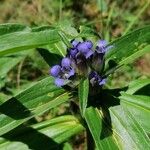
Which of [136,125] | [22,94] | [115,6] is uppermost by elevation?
[115,6]

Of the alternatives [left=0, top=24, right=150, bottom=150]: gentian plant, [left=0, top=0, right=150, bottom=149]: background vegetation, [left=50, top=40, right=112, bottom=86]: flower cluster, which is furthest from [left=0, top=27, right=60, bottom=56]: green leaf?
[left=0, top=0, right=150, bottom=149]: background vegetation

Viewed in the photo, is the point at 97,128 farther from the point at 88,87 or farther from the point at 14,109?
the point at 14,109

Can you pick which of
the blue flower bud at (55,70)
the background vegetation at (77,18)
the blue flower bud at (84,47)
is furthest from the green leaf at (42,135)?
the background vegetation at (77,18)

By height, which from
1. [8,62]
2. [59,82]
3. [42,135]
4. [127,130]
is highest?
[8,62]

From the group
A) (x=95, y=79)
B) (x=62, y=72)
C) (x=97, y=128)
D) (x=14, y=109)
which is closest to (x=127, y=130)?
(x=97, y=128)

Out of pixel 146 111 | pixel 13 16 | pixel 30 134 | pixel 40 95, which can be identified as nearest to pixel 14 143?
pixel 30 134

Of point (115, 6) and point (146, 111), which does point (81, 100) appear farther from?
point (115, 6)

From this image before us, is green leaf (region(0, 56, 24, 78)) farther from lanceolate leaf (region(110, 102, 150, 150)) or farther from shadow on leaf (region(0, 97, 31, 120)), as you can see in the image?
lanceolate leaf (region(110, 102, 150, 150))
